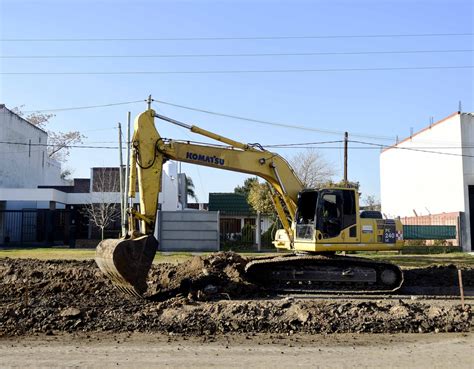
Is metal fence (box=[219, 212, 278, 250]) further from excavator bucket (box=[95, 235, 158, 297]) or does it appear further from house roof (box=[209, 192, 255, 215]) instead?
excavator bucket (box=[95, 235, 158, 297])

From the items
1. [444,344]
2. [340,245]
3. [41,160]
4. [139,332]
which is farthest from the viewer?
[41,160]

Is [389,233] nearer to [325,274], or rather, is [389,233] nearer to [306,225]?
[325,274]

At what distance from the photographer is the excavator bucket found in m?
11.4

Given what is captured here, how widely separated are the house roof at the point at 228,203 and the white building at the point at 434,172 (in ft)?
43.7

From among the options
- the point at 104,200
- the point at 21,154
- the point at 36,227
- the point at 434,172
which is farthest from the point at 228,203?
the point at 21,154

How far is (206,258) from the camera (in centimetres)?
1568

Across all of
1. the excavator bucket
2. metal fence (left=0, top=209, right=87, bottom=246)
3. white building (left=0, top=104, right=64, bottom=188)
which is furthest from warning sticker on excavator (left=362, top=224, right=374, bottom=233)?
white building (left=0, top=104, right=64, bottom=188)

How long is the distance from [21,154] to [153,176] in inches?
1334

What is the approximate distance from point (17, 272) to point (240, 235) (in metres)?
20.3

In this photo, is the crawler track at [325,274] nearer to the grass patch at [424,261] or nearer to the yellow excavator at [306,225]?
the yellow excavator at [306,225]

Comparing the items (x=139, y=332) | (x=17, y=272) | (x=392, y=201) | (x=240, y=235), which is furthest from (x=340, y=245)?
(x=392, y=201)

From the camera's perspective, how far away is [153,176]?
1284 centimetres

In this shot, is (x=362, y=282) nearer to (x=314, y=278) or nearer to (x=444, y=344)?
(x=314, y=278)

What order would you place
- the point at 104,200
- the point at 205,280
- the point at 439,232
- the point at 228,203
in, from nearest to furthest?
the point at 205,280 < the point at 439,232 < the point at 104,200 < the point at 228,203
